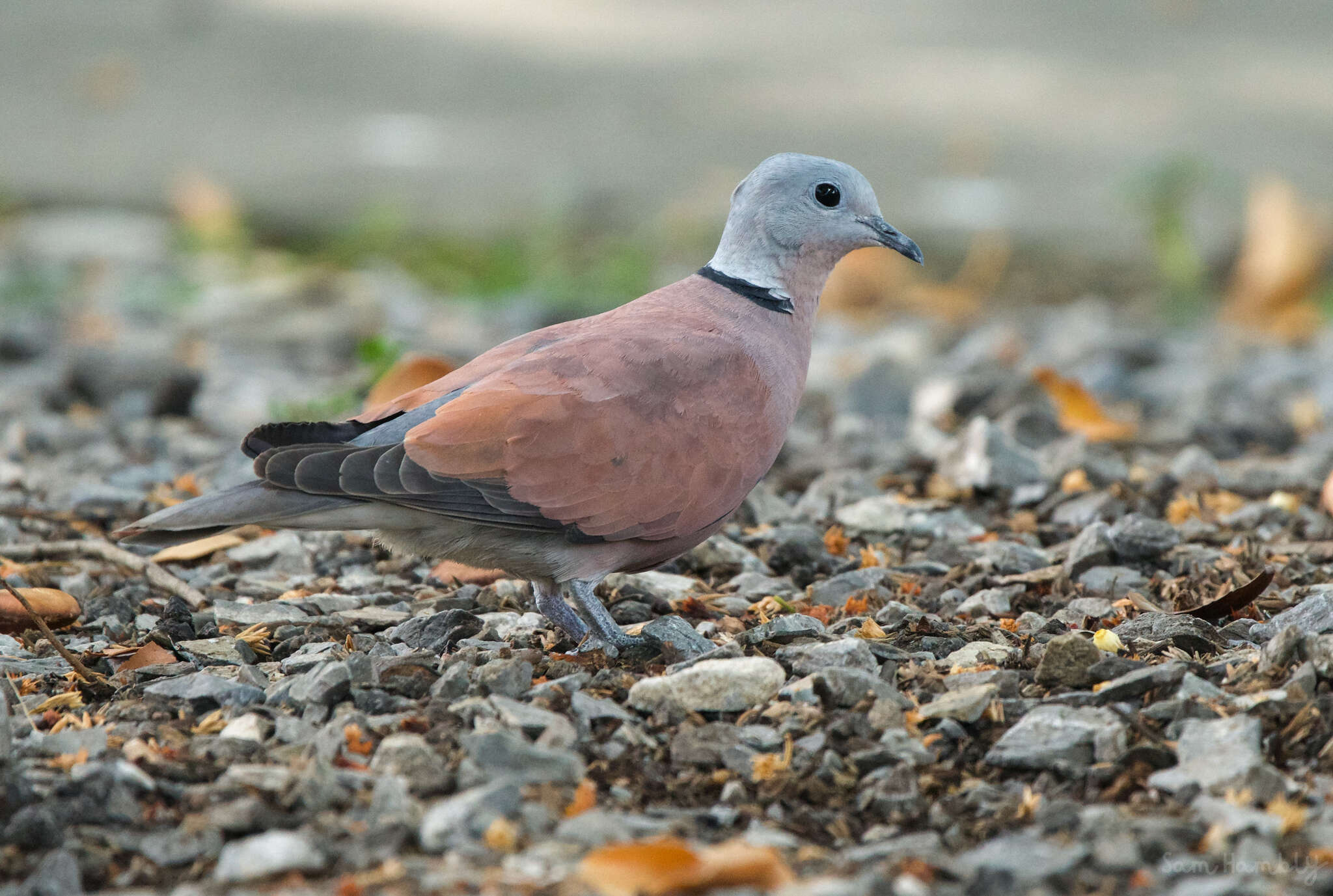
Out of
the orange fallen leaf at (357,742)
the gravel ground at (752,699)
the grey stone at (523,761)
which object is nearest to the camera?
the gravel ground at (752,699)

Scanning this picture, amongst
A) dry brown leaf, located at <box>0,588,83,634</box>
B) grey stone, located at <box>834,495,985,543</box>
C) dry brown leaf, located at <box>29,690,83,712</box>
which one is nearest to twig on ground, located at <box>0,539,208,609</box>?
dry brown leaf, located at <box>0,588,83,634</box>

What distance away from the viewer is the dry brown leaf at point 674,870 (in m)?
2.06

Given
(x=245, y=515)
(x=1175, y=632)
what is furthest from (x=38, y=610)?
(x=1175, y=632)

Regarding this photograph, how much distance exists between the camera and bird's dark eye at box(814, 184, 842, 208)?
4043 millimetres

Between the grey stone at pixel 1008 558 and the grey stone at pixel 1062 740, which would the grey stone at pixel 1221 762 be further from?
the grey stone at pixel 1008 558

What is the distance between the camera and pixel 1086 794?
2529 millimetres

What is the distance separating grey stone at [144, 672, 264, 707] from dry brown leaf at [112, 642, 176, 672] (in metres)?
0.25

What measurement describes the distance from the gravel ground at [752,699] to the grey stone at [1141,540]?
0.01 m

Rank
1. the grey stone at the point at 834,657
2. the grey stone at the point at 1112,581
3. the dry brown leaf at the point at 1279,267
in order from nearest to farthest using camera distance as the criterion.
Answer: the grey stone at the point at 834,657
the grey stone at the point at 1112,581
the dry brown leaf at the point at 1279,267

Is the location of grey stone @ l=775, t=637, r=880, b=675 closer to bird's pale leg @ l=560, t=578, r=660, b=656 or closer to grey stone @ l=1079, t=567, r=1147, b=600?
bird's pale leg @ l=560, t=578, r=660, b=656

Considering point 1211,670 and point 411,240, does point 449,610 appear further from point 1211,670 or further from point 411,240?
point 411,240

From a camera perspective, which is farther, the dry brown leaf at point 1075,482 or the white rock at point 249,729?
the dry brown leaf at point 1075,482

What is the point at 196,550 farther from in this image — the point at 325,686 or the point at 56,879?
the point at 56,879

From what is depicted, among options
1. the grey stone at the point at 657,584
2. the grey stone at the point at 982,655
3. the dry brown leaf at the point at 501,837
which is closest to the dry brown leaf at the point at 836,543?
the grey stone at the point at 657,584
